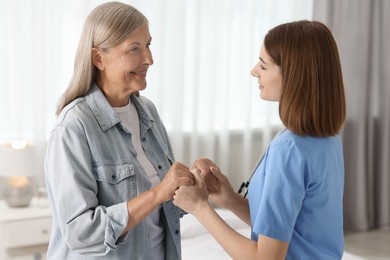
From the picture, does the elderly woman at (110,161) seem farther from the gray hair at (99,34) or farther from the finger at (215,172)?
the finger at (215,172)

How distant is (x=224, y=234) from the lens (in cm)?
170

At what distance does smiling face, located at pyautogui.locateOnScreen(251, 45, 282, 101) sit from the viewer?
5.37 feet

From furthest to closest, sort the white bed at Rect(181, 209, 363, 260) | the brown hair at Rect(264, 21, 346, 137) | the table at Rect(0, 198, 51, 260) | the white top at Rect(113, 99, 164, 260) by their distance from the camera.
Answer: the table at Rect(0, 198, 51, 260) → the white bed at Rect(181, 209, 363, 260) → the white top at Rect(113, 99, 164, 260) → the brown hair at Rect(264, 21, 346, 137)

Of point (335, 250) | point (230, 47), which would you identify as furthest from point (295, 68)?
point (230, 47)

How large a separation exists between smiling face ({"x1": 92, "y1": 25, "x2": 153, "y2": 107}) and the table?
143cm

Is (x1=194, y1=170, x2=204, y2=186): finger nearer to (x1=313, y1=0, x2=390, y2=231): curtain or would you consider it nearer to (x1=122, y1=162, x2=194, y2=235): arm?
(x1=122, y1=162, x2=194, y2=235): arm

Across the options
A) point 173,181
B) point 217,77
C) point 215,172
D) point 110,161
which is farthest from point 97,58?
point 217,77

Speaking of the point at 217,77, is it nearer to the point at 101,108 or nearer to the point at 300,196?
the point at 101,108

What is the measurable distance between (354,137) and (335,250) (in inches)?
128

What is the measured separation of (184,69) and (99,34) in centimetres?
234

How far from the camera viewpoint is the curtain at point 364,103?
4.68 meters

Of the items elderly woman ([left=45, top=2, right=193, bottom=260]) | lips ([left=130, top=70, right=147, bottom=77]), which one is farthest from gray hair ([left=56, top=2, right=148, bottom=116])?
lips ([left=130, top=70, right=147, bottom=77])

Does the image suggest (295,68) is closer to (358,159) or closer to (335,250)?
(335,250)

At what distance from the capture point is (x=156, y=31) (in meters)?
3.88
